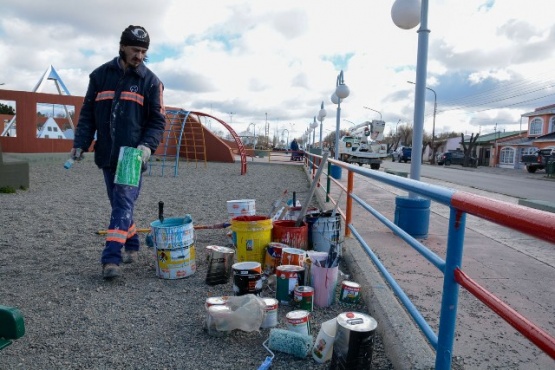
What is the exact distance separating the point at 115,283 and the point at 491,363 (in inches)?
110

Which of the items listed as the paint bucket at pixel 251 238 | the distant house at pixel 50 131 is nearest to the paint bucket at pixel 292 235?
the paint bucket at pixel 251 238

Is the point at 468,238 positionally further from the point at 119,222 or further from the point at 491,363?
the point at 119,222

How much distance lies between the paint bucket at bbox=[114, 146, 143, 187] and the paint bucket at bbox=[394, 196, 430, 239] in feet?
10.3

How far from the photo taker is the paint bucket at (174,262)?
350 cm

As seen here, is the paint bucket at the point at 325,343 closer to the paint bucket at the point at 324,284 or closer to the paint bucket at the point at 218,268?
the paint bucket at the point at 324,284

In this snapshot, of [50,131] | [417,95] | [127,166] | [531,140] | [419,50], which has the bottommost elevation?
[127,166]

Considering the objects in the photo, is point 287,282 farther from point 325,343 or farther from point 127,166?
point 127,166

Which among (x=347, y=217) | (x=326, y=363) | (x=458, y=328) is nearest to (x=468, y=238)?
(x=347, y=217)

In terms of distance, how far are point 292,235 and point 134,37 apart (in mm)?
Answer: 2255

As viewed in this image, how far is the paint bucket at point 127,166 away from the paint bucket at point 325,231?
5.98 ft

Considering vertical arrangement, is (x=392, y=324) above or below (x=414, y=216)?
below

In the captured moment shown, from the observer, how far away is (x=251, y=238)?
3723 mm

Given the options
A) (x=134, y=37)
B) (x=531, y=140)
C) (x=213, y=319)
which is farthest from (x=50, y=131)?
(x=531, y=140)

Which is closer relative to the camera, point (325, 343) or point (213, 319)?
point (325, 343)
